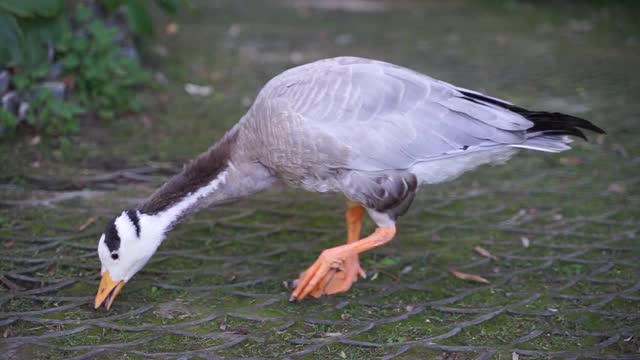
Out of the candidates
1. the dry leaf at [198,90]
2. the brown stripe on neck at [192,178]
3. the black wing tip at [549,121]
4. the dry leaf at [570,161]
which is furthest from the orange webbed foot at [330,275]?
the dry leaf at [198,90]

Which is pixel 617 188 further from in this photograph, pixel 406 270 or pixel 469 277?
pixel 406 270

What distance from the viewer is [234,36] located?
9805 millimetres

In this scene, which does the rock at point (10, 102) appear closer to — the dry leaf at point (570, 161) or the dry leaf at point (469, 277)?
the dry leaf at point (469, 277)

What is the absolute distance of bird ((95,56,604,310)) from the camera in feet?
12.9

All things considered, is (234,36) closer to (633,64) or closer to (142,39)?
(142,39)

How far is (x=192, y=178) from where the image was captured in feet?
13.5

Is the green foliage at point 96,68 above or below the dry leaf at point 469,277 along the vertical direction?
above

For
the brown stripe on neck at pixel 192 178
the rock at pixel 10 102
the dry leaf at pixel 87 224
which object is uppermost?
the brown stripe on neck at pixel 192 178

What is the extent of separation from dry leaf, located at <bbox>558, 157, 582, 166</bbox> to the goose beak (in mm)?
3542

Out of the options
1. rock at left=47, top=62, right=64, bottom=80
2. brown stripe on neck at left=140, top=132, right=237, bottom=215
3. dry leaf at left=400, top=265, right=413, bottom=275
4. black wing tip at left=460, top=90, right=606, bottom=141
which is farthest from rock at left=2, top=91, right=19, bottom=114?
black wing tip at left=460, top=90, right=606, bottom=141

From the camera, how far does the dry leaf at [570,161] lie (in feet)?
19.7

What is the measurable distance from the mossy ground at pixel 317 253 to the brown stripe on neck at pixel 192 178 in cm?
45

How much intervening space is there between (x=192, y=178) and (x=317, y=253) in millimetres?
921

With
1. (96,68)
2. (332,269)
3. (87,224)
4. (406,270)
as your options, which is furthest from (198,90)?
(332,269)
